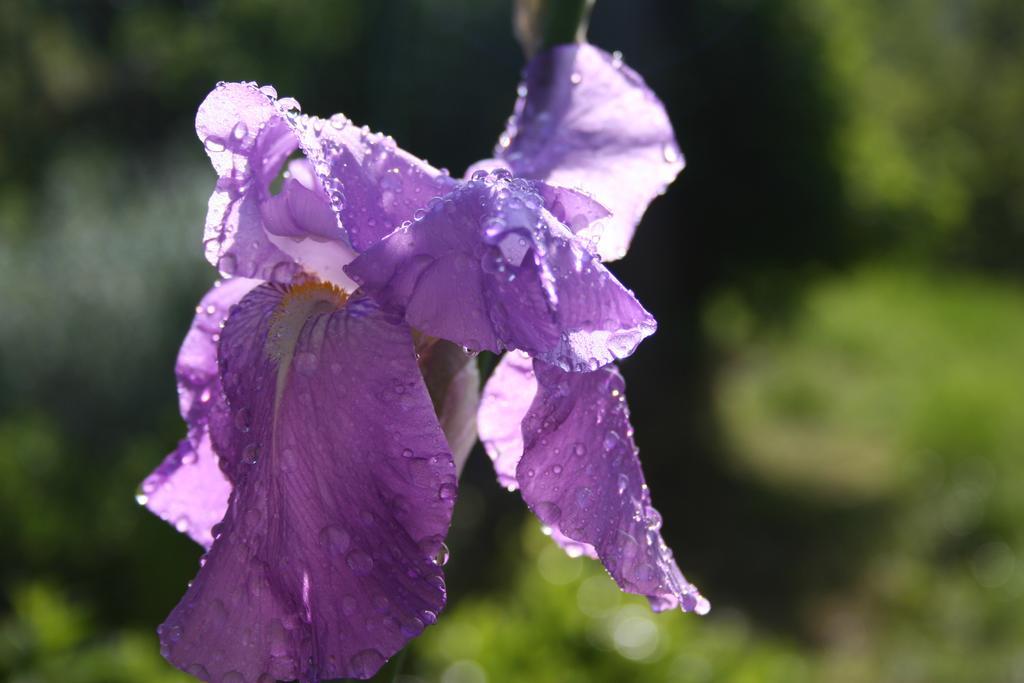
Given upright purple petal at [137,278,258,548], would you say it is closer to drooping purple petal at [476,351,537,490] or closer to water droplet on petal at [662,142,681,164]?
drooping purple petal at [476,351,537,490]

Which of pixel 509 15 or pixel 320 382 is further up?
pixel 320 382

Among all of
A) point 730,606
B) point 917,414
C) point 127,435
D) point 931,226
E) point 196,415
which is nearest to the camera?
point 196,415

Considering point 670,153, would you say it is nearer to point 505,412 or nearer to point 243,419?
point 505,412

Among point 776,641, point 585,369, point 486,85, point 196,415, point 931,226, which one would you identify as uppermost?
point 585,369

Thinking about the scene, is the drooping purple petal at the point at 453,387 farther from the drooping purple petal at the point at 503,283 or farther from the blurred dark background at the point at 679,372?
the blurred dark background at the point at 679,372

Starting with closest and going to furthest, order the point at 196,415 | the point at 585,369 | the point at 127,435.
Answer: the point at 585,369 → the point at 196,415 → the point at 127,435

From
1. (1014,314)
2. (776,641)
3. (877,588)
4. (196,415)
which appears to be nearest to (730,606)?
(776,641)

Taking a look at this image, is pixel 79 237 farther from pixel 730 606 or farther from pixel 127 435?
pixel 730 606
